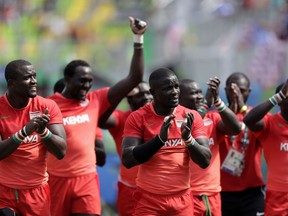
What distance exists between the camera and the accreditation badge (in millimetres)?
10375

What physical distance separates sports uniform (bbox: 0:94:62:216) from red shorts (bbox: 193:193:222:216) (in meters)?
1.80

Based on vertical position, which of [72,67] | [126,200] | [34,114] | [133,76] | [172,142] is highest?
[72,67]

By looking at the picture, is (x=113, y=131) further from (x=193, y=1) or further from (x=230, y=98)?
(x=193, y=1)

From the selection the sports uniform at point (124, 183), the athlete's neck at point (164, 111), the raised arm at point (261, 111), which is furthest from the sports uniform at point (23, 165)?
the raised arm at point (261, 111)

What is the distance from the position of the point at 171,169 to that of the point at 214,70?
13043 millimetres

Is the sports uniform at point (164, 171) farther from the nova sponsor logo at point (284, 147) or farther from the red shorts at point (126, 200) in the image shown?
the red shorts at point (126, 200)

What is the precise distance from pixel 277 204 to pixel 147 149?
7.26 ft

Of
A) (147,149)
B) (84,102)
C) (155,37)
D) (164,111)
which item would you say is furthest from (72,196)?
(155,37)

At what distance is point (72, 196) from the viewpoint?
32.8ft

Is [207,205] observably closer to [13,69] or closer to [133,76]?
[133,76]

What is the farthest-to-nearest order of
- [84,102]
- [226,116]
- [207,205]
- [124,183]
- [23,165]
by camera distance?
[124,183], [84,102], [207,205], [226,116], [23,165]

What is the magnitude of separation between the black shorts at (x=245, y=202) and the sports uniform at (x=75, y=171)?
171cm

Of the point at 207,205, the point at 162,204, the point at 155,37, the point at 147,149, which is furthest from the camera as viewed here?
the point at 155,37

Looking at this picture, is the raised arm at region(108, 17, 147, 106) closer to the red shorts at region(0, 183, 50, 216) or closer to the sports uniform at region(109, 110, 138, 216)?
the sports uniform at region(109, 110, 138, 216)
